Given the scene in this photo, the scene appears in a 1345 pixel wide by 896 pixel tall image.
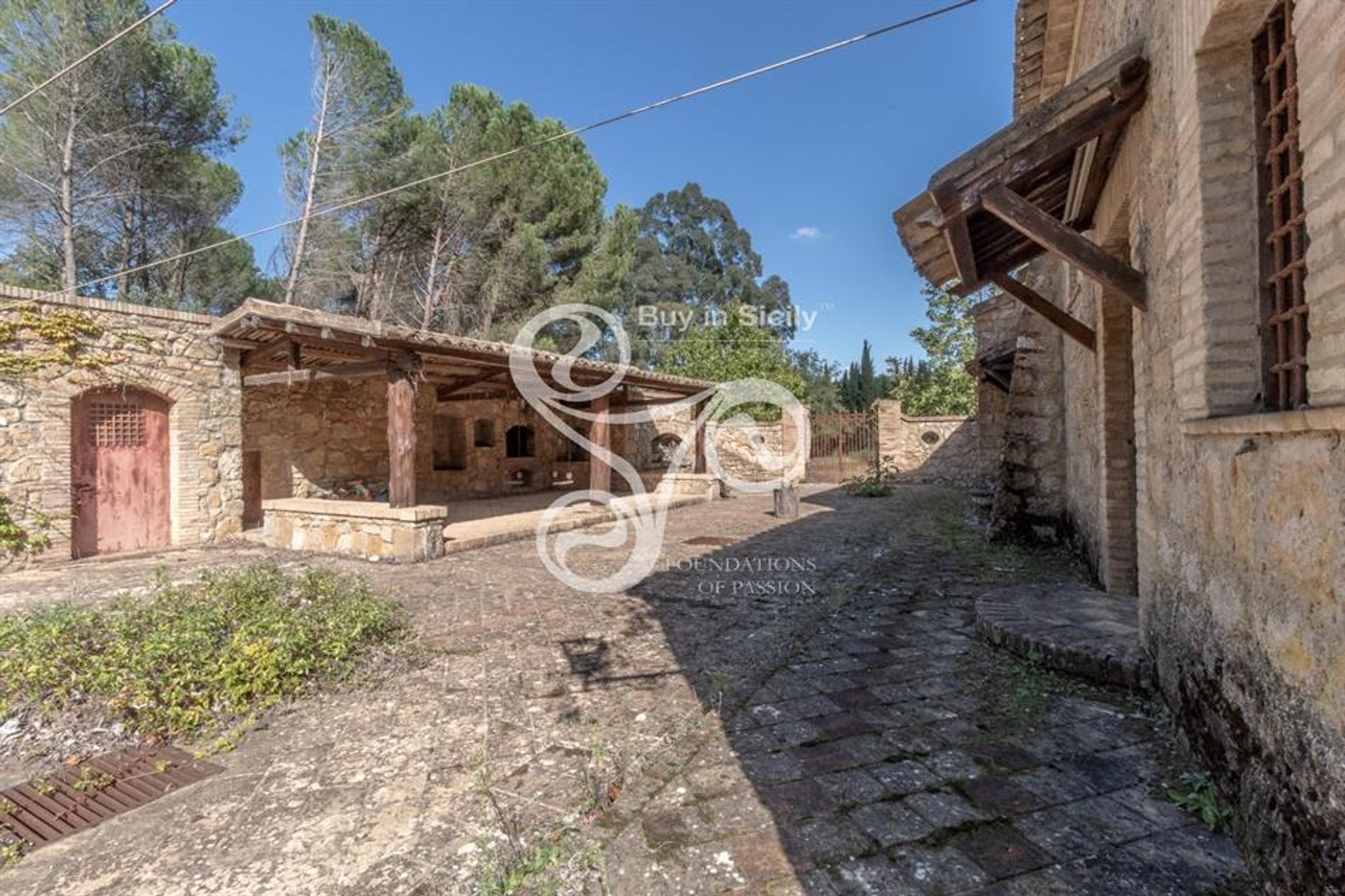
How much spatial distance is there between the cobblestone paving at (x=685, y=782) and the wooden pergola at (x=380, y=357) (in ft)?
11.3

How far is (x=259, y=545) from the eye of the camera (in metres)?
8.11

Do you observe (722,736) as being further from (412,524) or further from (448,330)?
(448,330)

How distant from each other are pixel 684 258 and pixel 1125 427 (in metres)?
39.3

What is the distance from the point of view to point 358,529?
7438 mm

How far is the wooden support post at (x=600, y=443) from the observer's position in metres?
11.1

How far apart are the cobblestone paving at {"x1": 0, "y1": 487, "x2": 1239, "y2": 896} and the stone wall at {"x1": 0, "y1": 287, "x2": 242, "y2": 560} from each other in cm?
536

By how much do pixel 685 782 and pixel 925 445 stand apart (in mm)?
15526

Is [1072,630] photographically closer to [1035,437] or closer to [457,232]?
[1035,437]

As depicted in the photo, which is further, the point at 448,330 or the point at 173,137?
the point at 448,330

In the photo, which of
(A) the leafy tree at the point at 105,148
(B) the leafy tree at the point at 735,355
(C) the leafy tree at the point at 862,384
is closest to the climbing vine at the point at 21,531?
(A) the leafy tree at the point at 105,148

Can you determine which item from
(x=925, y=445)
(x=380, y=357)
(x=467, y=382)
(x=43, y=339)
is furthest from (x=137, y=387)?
(x=925, y=445)

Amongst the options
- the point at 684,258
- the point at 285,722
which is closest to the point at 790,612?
the point at 285,722

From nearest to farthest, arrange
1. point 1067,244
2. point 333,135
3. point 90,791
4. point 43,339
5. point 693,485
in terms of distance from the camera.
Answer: point 90,791, point 1067,244, point 43,339, point 693,485, point 333,135

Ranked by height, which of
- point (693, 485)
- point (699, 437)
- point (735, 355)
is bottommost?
point (693, 485)
